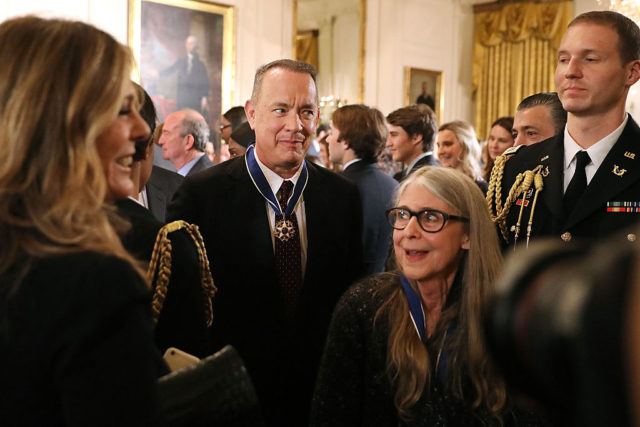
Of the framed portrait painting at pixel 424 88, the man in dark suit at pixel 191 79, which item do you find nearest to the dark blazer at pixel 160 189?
the man in dark suit at pixel 191 79

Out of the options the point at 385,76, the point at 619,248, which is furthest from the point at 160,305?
the point at 385,76

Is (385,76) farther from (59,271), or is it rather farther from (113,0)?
(59,271)

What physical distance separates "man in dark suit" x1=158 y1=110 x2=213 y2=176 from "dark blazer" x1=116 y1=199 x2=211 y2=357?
341 centimetres

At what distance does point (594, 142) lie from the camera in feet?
8.16

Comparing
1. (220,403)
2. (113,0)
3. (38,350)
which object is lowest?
(220,403)

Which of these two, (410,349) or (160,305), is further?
(410,349)

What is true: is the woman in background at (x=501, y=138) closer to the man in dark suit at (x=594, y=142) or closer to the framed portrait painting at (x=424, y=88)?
the man in dark suit at (x=594, y=142)

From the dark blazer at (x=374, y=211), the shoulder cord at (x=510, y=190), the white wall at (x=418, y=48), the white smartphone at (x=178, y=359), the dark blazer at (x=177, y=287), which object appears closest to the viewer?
the white smartphone at (x=178, y=359)

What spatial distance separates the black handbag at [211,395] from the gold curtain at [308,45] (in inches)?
468

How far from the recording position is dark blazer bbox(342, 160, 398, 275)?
4.39m

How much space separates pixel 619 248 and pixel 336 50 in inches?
493

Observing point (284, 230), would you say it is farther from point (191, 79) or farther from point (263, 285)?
point (191, 79)

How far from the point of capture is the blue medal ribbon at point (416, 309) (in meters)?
2.30

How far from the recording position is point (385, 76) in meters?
12.0
